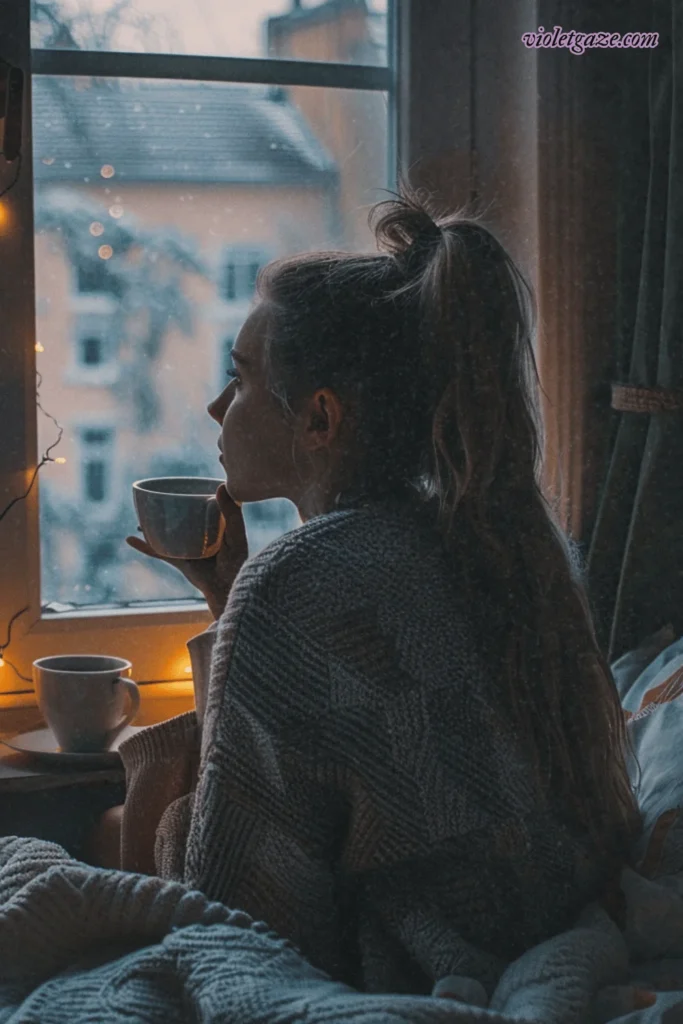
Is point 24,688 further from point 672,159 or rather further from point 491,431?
point 672,159

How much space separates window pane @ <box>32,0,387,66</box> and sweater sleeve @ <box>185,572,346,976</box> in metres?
0.80

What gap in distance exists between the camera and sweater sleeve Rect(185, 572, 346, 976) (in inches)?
31.4

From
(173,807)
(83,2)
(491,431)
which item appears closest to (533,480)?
(491,431)

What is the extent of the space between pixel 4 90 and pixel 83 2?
0.53ft

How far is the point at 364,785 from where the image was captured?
80cm

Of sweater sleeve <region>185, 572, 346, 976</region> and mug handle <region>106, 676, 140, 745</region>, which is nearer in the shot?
sweater sleeve <region>185, 572, 346, 976</region>

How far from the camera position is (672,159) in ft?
4.29

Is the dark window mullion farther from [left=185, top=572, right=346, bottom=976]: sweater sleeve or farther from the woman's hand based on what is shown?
[left=185, top=572, right=346, bottom=976]: sweater sleeve

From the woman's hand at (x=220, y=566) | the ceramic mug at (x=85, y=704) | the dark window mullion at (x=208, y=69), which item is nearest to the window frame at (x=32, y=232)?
the dark window mullion at (x=208, y=69)

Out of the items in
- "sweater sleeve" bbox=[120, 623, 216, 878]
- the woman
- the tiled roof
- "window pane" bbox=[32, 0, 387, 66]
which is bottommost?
"sweater sleeve" bbox=[120, 623, 216, 878]

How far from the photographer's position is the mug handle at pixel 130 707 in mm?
1245

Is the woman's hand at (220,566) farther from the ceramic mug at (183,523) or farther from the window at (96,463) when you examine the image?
the window at (96,463)

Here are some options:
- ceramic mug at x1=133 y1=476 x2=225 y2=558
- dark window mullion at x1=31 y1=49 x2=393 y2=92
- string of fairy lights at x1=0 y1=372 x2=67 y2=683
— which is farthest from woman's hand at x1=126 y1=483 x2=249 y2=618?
dark window mullion at x1=31 y1=49 x2=393 y2=92

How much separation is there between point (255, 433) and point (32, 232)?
1.64 feet
